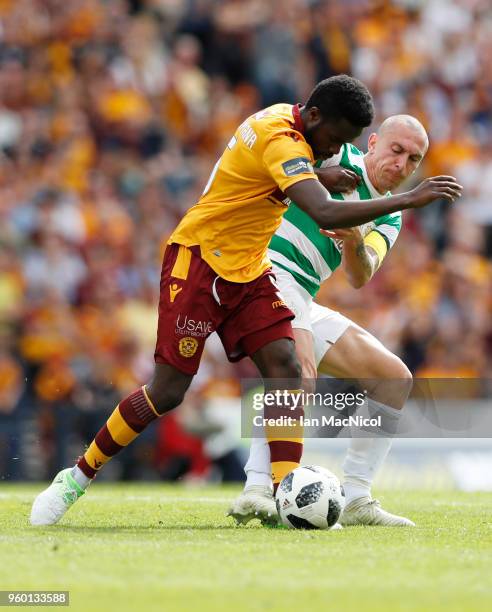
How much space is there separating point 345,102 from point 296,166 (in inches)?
19.3

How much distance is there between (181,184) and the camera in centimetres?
1670

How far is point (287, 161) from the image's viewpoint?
6965 millimetres

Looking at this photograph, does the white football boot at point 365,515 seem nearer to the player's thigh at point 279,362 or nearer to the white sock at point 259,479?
the white sock at point 259,479

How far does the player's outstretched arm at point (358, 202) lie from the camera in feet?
22.1

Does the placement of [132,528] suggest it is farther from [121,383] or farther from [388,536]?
[121,383]

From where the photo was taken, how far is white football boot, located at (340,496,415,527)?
790 centimetres

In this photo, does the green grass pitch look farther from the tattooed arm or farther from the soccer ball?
the tattooed arm

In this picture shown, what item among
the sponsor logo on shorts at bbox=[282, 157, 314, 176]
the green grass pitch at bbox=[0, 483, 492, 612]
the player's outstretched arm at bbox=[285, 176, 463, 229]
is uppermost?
the sponsor logo on shorts at bbox=[282, 157, 314, 176]

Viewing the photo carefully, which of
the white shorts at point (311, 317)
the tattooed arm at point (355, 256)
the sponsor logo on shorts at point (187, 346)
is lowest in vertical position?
the sponsor logo on shorts at point (187, 346)

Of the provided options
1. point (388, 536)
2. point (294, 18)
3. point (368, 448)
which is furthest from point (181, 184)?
point (388, 536)

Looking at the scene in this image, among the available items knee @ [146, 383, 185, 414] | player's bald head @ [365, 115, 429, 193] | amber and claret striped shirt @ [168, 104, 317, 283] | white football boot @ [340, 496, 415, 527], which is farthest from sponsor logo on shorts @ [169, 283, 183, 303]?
white football boot @ [340, 496, 415, 527]

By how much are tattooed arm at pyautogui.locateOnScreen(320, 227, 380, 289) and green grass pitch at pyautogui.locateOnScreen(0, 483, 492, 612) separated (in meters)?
1.54

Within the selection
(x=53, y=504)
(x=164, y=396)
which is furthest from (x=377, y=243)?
(x=53, y=504)
